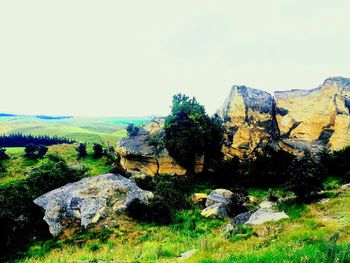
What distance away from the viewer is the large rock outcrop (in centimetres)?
3800

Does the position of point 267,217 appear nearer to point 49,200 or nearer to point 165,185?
point 165,185

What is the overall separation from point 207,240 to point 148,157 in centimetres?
2351

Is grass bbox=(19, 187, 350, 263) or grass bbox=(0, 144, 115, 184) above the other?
grass bbox=(19, 187, 350, 263)

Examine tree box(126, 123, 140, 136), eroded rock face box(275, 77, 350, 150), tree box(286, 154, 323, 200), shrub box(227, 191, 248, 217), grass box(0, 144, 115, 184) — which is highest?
eroded rock face box(275, 77, 350, 150)

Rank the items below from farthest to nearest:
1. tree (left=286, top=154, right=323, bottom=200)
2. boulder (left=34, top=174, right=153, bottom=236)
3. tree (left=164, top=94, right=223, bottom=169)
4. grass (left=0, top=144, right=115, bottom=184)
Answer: grass (left=0, top=144, right=115, bottom=184)
tree (left=164, top=94, right=223, bottom=169)
boulder (left=34, top=174, right=153, bottom=236)
tree (left=286, top=154, right=323, bottom=200)

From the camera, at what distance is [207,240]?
15914mm

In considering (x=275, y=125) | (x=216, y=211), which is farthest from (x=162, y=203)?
(x=275, y=125)

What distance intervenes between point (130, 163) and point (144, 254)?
26.3 metres

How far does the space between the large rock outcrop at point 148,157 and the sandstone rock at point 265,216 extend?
18391 mm

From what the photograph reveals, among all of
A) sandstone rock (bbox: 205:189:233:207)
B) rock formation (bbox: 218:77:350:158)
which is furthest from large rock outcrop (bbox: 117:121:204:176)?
sandstone rock (bbox: 205:189:233:207)

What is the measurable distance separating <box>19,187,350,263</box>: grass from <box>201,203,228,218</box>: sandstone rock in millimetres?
652

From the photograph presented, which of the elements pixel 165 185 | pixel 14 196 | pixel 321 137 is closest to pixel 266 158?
pixel 321 137

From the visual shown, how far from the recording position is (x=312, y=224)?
1536cm

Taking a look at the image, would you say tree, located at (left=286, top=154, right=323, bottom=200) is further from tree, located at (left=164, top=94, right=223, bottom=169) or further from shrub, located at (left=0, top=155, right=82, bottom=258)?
shrub, located at (left=0, top=155, right=82, bottom=258)
